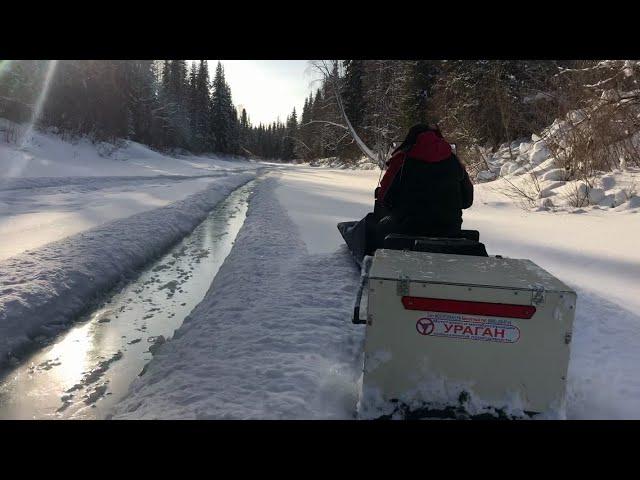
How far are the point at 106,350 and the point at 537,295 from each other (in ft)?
10.7

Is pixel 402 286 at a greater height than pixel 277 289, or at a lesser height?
greater

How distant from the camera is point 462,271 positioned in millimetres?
2396

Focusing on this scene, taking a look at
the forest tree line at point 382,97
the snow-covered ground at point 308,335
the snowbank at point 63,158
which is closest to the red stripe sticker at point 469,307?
the snow-covered ground at point 308,335

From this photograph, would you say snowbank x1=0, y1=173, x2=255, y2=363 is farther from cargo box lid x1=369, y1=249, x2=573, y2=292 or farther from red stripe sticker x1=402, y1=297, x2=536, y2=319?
red stripe sticker x1=402, y1=297, x2=536, y2=319

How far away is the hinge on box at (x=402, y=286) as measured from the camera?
85.7 inches

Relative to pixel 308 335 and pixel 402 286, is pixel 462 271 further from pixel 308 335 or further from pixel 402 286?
pixel 308 335

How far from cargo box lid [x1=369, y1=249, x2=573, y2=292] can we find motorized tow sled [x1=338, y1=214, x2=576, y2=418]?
0.04ft

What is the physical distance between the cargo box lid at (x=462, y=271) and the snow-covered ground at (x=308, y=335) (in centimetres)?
88

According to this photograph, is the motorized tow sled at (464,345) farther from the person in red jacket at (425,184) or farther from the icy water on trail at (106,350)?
the icy water on trail at (106,350)

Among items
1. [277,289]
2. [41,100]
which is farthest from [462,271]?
[41,100]

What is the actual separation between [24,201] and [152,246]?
517cm

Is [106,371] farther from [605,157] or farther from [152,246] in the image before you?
[605,157]

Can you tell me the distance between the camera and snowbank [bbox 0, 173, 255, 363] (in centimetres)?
384
